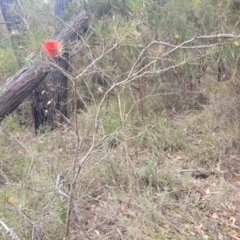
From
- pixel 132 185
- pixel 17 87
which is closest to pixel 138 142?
pixel 132 185

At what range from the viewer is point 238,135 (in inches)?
158

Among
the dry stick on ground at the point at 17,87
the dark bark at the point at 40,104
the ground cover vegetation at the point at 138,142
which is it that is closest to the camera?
the ground cover vegetation at the point at 138,142

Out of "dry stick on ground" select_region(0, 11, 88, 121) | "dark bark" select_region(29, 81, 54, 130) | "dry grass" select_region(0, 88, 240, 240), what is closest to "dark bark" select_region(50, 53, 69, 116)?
"dark bark" select_region(29, 81, 54, 130)

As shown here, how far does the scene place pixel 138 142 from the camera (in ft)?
13.4

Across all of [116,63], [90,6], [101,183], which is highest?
[90,6]

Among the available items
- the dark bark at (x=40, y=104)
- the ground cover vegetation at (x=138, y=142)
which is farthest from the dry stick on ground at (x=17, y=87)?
the dark bark at (x=40, y=104)

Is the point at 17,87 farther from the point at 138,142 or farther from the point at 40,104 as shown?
the point at 138,142

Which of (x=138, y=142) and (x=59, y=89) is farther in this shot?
(x=59, y=89)

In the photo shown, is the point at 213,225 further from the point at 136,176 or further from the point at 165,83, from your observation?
the point at 165,83

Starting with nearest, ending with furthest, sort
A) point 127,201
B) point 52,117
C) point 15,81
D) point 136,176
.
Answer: point 127,201, point 136,176, point 15,81, point 52,117

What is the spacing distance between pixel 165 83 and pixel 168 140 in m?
1.26

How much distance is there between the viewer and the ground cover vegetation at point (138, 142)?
8.97 feet

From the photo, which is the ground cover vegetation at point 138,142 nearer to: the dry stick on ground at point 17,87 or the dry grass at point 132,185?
the dry grass at point 132,185

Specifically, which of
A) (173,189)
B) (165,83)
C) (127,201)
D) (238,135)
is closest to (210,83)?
(165,83)
